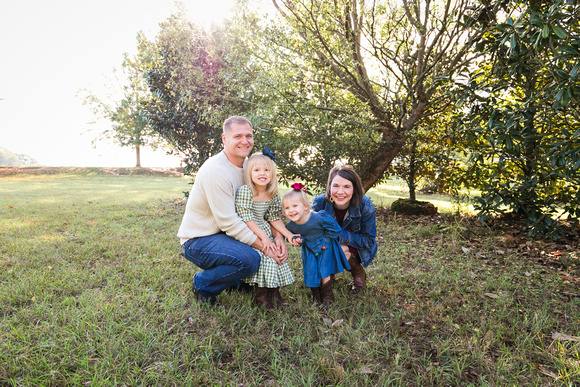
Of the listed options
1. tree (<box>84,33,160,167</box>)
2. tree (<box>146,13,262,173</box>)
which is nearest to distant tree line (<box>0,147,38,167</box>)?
tree (<box>84,33,160,167</box>)

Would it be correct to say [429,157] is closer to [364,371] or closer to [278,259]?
[278,259]

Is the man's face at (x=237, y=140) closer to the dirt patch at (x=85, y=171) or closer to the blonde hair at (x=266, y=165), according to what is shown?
the blonde hair at (x=266, y=165)

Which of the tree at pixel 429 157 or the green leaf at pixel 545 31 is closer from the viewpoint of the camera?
the green leaf at pixel 545 31

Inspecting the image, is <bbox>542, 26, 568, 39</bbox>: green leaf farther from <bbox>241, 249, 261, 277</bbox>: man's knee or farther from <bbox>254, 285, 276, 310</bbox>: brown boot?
<bbox>254, 285, 276, 310</bbox>: brown boot

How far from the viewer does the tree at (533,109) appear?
11.6 ft

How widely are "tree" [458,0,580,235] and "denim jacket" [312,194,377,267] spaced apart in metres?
2.13

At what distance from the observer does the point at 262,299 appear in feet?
10.4

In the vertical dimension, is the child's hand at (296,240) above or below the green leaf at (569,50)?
below

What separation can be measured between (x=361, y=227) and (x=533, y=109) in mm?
2691

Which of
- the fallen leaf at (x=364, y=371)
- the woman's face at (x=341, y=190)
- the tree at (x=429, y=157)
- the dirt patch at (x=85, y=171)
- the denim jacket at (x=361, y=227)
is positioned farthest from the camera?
the dirt patch at (x=85, y=171)

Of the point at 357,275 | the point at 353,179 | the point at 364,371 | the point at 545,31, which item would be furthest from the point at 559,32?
the point at 364,371

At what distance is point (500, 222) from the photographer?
6395 mm

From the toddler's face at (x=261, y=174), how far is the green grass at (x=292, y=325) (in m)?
1.09

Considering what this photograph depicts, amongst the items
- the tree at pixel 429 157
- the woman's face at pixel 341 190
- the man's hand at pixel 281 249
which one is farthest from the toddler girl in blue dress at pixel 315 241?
the tree at pixel 429 157
